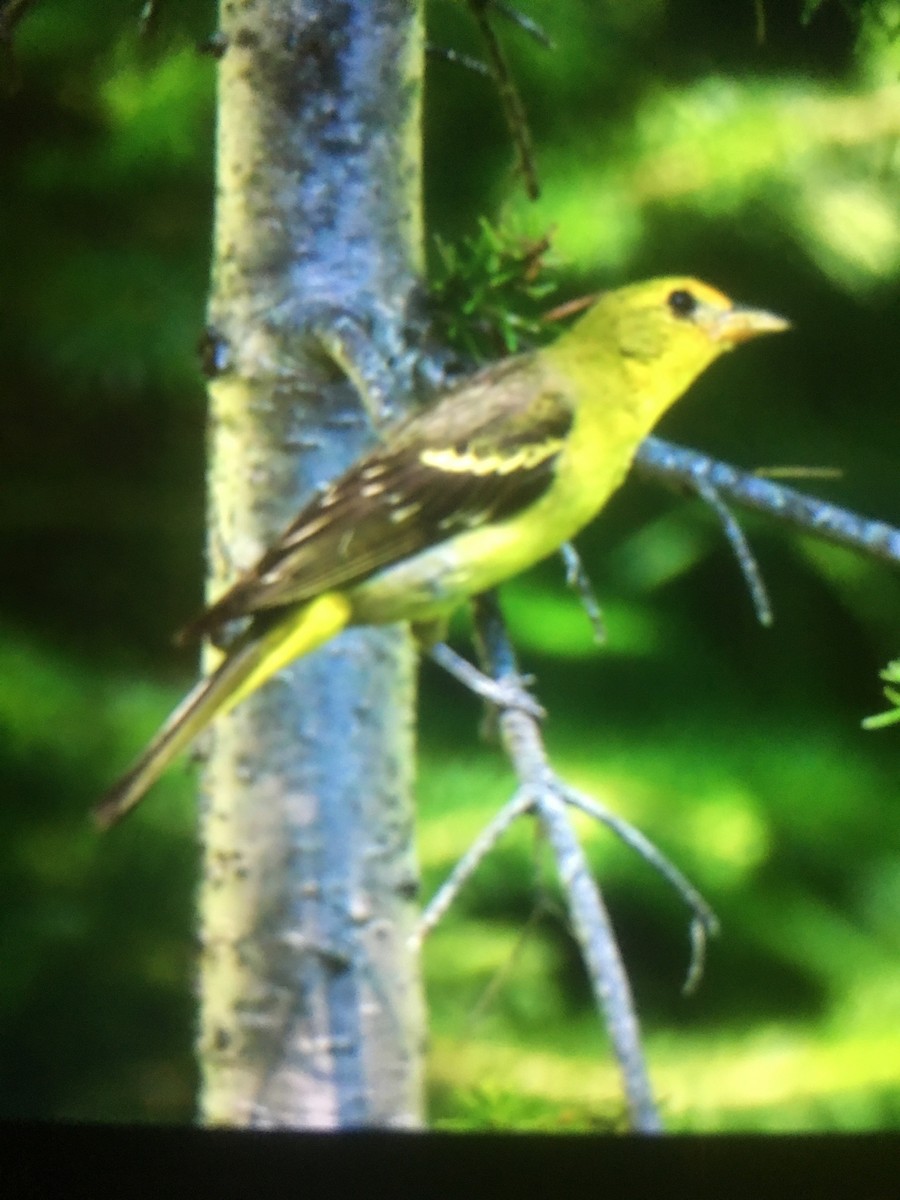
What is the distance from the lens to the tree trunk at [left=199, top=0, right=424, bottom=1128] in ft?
3.67

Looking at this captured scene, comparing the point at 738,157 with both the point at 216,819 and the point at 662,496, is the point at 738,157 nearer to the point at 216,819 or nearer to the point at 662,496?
the point at 662,496

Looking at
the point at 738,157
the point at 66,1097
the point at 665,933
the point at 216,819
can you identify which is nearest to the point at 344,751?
the point at 216,819

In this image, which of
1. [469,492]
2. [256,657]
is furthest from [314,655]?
[469,492]

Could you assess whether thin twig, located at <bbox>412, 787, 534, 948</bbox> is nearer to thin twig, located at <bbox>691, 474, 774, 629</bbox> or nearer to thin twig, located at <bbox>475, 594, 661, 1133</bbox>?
thin twig, located at <bbox>475, 594, 661, 1133</bbox>

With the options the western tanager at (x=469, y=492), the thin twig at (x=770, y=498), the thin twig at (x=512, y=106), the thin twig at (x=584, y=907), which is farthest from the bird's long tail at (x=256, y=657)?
the thin twig at (x=512, y=106)

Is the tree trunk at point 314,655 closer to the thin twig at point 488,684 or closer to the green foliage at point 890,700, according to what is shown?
the thin twig at point 488,684

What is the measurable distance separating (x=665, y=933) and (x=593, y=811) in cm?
23

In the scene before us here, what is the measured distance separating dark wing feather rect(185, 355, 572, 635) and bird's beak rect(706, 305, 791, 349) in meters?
0.12

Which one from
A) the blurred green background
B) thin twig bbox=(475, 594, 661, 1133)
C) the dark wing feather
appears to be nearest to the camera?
thin twig bbox=(475, 594, 661, 1133)

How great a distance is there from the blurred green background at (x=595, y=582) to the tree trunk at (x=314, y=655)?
46 mm

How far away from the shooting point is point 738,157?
121 centimetres

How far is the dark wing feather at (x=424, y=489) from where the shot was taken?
108 cm

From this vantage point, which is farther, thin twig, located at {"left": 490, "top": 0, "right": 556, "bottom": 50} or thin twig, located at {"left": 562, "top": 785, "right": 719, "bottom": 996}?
thin twig, located at {"left": 490, "top": 0, "right": 556, "bottom": 50}

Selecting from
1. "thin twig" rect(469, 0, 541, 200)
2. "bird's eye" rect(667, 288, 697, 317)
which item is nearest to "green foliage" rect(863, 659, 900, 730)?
"bird's eye" rect(667, 288, 697, 317)
